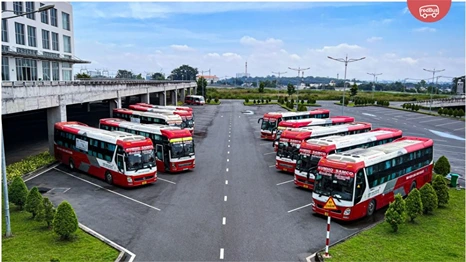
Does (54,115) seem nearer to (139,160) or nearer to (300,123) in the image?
(139,160)

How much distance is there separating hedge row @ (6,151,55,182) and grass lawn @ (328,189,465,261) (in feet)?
63.5

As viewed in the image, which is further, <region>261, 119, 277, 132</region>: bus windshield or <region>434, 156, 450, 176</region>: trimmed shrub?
<region>261, 119, 277, 132</region>: bus windshield

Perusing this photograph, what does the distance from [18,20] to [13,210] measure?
145 feet

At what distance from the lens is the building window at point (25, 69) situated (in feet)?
167

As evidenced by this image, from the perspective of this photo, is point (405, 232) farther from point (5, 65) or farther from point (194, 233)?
point (5, 65)

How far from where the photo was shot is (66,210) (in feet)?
46.9

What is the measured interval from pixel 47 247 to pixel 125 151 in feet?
28.2

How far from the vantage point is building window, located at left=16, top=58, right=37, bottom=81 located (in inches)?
2002

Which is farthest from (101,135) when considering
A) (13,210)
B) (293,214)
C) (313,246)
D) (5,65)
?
(5,65)

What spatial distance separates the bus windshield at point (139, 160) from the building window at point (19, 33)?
41.1 metres

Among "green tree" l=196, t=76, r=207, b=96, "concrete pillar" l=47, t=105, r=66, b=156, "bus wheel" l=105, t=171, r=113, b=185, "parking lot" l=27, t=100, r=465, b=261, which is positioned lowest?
"parking lot" l=27, t=100, r=465, b=261

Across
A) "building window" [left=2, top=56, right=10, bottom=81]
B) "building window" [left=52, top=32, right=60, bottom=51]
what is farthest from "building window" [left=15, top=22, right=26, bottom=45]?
"building window" [left=52, top=32, right=60, bottom=51]

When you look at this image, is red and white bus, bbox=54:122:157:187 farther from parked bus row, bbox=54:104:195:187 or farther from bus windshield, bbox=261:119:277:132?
bus windshield, bbox=261:119:277:132

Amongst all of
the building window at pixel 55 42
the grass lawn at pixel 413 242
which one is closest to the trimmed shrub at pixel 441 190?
the grass lawn at pixel 413 242
